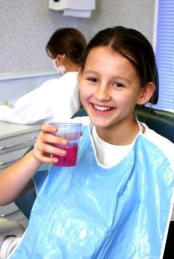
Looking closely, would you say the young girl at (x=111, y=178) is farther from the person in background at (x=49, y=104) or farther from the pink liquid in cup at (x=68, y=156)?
the person in background at (x=49, y=104)

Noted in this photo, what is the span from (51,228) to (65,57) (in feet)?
4.85

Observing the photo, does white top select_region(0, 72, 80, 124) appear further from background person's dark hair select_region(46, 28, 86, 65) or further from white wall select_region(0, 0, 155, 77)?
white wall select_region(0, 0, 155, 77)

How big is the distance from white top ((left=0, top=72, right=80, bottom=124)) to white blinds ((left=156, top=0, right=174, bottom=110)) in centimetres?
93

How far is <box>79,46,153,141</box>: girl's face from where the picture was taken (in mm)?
981

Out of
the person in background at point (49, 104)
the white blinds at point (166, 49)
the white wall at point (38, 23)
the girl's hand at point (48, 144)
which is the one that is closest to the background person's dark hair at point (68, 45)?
the person in background at point (49, 104)

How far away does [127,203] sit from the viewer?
1.04 meters

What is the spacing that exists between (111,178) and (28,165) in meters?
0.24

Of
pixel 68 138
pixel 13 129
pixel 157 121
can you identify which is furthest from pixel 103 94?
pixel 13 129

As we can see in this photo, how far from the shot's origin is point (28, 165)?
1040 mm

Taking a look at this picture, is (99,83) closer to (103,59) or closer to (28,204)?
(103,59)

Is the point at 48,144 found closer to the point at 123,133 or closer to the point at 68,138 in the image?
the point at 68,138

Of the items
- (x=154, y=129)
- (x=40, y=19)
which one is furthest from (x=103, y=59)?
(x=40, y=19)

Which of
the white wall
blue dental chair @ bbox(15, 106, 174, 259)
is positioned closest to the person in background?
the white wall

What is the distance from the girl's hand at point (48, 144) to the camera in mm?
915
